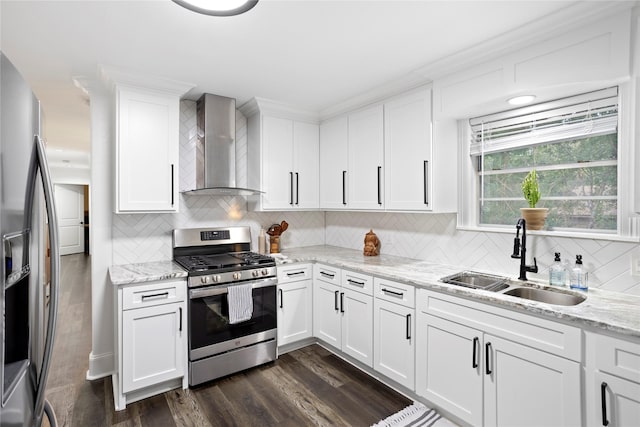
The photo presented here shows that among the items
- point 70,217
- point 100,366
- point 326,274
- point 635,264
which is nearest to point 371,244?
point 326,274

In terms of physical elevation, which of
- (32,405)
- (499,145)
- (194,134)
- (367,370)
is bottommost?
(367,370)

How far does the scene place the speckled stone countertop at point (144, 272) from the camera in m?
2.38

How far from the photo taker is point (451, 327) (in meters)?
2.13

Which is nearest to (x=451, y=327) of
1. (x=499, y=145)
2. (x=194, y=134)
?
(x=499, y=145)

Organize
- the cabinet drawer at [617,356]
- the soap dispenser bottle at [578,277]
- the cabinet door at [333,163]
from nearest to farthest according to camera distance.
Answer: the cabinet drawer at [617,356]
the soap dispenser bottle at [578,277]
the cabinet door at [333,163]

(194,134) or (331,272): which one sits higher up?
(194,134)

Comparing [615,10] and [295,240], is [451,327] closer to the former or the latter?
[615,10]

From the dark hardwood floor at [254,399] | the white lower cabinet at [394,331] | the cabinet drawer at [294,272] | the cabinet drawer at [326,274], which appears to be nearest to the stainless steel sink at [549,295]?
the white lower cabinet at [394,331]

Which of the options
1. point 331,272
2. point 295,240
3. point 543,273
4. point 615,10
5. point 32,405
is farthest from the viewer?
point 295,240

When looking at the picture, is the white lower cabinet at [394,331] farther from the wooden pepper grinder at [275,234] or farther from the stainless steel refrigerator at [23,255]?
the stainless steel refrigerator at [23,255]

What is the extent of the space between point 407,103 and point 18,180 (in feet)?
8.57

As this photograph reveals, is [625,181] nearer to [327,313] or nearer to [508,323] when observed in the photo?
[508,323]

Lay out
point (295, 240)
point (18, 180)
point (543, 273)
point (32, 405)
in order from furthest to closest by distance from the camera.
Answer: point (295, 240) < point (543, 273) < point (32, 405) < point (18, 180)

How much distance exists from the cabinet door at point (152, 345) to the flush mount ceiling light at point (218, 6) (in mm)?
1974
